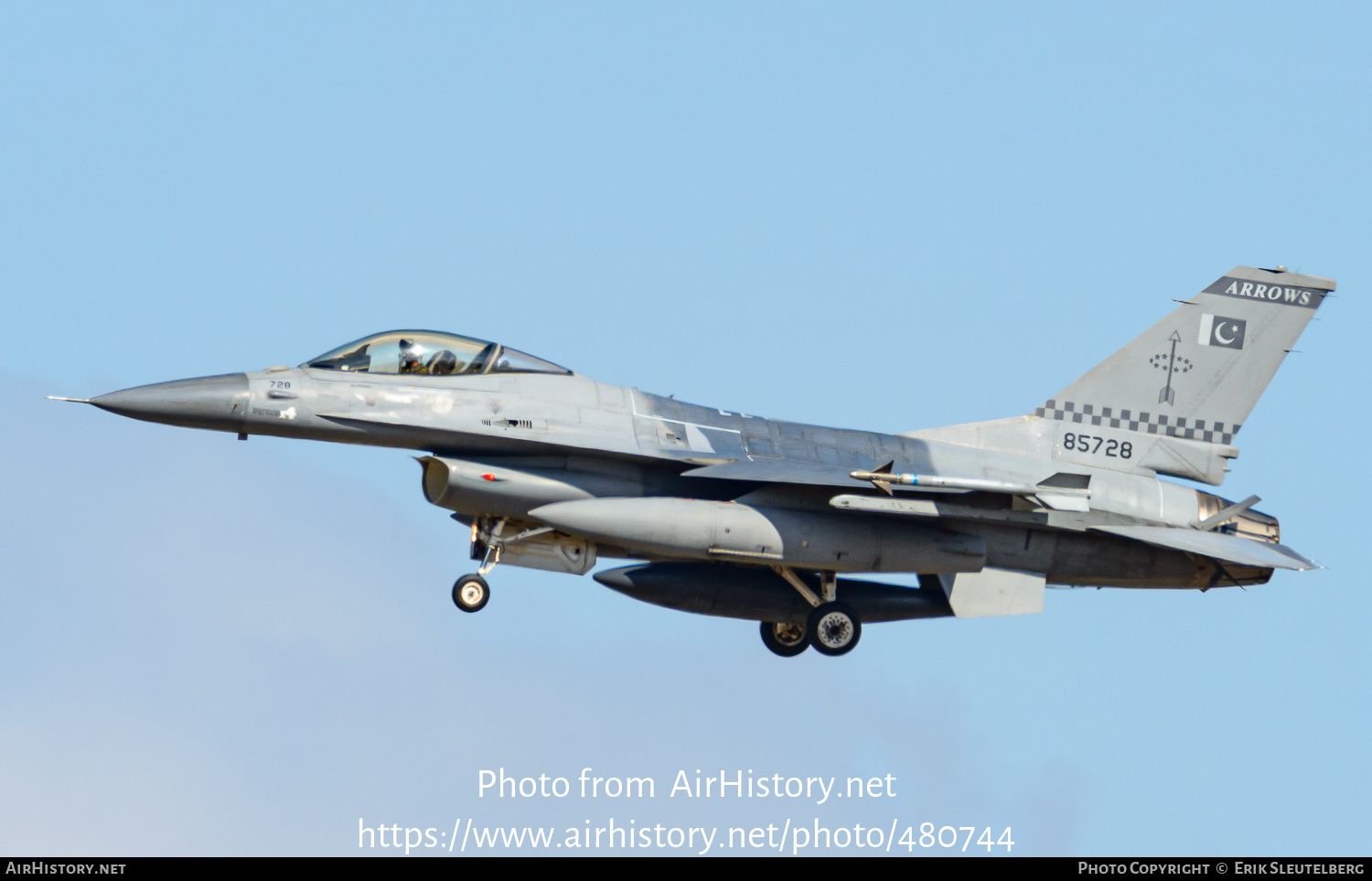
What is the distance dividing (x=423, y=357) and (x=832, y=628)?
5641 millimetres

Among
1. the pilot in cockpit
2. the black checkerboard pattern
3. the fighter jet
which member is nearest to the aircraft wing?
the fighter jet

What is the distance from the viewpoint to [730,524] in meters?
20.3

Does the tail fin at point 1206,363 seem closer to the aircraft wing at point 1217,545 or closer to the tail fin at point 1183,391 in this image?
the tail fin at point 1183,391

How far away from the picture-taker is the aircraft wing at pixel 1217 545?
21.2 metres

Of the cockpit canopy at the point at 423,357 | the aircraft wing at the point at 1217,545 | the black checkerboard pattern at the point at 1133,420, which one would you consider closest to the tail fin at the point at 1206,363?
the black checkerboard pattern at the point at 1133,420

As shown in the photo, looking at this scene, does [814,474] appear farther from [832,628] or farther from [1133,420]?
[1133,420]

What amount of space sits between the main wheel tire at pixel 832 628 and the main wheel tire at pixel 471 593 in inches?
158

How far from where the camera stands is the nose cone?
19266mm

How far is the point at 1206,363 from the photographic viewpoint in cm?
2314

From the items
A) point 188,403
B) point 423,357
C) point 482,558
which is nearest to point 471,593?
point 482,558

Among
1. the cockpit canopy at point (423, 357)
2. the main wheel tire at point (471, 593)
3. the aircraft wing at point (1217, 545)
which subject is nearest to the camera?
the main wheel tire at point (471, 593)

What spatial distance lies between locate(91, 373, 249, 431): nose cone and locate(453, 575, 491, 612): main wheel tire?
2.83 metres

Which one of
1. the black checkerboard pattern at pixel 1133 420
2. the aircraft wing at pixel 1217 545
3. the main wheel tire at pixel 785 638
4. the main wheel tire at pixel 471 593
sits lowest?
the main wheel tire at pixel 785 638
